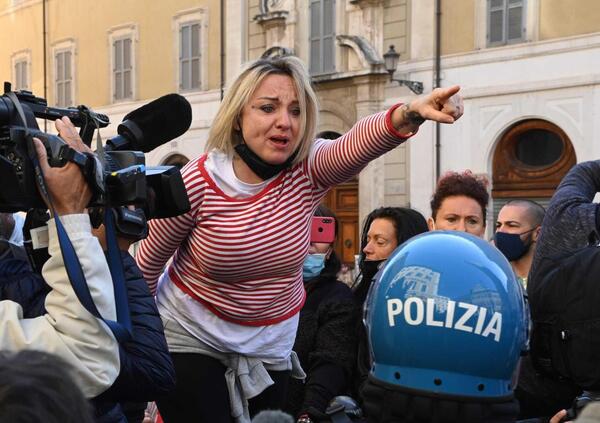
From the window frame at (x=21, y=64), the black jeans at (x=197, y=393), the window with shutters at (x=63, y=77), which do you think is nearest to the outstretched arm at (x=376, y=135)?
the black jeans at (x=197, y=393)

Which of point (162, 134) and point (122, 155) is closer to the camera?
point (122, 155)

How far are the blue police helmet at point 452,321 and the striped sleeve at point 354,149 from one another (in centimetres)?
93

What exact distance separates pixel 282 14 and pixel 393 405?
1741 centimetres

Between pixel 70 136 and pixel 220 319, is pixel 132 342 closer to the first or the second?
pixel 70 136

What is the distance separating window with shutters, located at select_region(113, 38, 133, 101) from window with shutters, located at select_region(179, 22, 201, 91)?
1687 mm

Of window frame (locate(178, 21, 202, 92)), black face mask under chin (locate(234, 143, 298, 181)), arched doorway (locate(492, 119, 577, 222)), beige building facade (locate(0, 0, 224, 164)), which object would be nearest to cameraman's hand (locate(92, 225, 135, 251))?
black face mask under chin (locate(234, 143, 298, 181))

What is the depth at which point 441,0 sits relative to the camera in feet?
52.8

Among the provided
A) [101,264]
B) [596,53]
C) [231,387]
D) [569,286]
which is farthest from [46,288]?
[596,53]

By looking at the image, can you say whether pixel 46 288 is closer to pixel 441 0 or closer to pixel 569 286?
Answer: pixel 569 286

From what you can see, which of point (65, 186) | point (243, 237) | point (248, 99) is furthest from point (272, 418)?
point (248, 99)

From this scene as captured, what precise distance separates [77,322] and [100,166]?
0.34 m

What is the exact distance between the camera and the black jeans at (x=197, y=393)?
289 cm

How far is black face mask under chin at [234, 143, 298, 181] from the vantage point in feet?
9.37

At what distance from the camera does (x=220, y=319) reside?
113 inches
